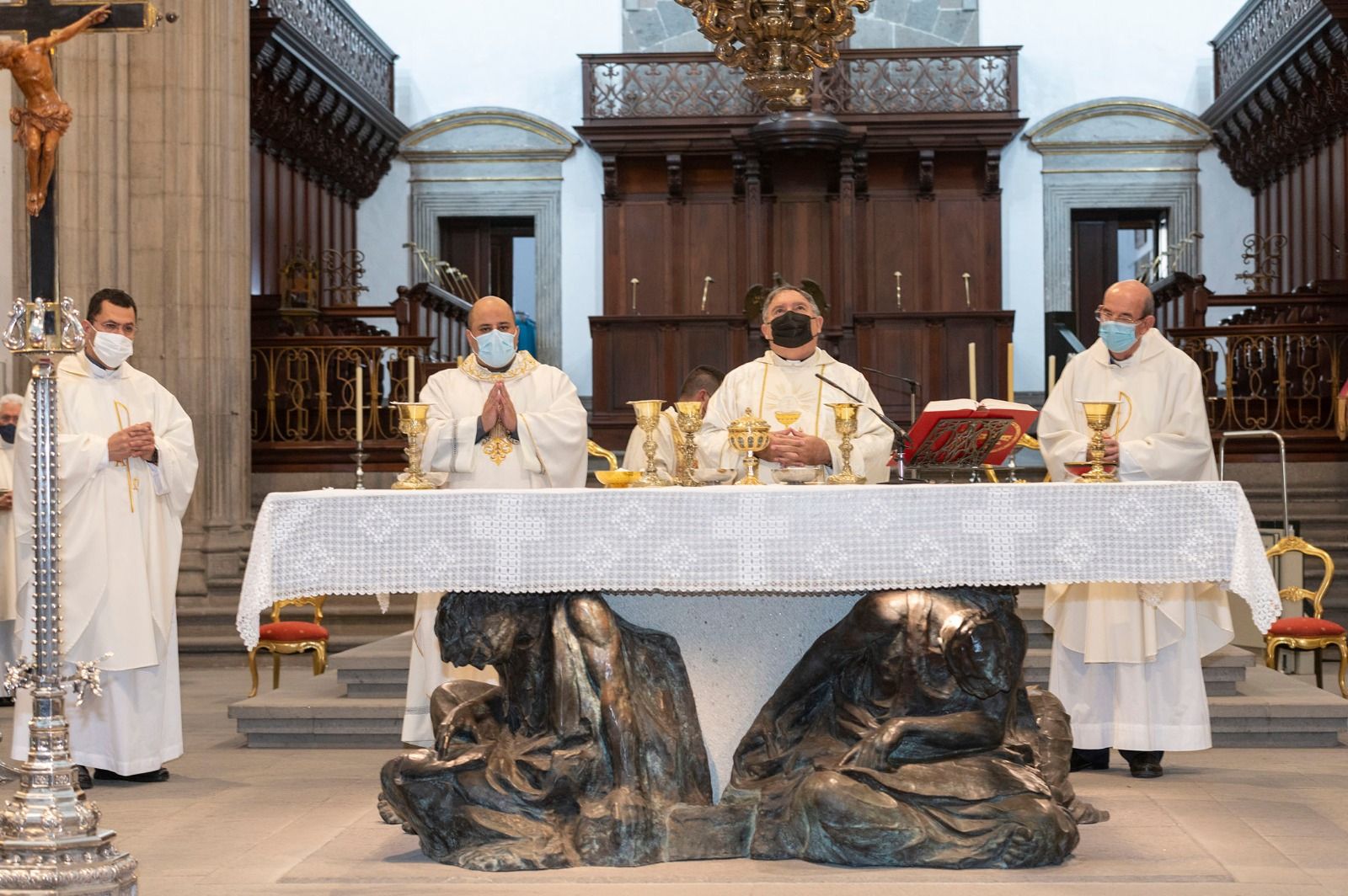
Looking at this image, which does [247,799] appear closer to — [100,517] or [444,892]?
[100,517]

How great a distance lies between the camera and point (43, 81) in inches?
177

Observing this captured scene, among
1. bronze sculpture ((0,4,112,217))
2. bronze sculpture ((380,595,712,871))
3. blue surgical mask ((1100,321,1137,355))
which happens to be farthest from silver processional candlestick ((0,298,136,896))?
blue surgical mask ((1100,321,1137,355))

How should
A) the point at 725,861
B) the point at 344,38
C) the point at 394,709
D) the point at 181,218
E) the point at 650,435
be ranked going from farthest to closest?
the point at 344,38
the point at 181,218
the point at 394,709
the point at 650,435
the point at 725,861

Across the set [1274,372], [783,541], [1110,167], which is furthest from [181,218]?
[1110,167]

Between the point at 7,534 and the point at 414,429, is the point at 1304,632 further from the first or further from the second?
the point at 7,534

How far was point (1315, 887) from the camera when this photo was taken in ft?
14.9

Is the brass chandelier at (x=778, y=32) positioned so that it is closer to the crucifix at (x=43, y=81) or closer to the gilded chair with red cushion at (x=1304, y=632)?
the crucifix at (x=43, y=81)

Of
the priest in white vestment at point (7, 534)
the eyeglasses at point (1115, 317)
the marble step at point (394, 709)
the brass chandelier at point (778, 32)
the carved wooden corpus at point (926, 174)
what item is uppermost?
the carved wooden corpus at point (926, 174)

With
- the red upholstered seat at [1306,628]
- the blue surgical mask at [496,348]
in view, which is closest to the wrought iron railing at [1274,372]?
the red upholstered seat at [1306,628]

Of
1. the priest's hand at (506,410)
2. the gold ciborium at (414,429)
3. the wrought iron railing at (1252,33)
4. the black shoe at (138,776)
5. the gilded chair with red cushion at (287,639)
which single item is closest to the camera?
the gold ciborium at (414,429)

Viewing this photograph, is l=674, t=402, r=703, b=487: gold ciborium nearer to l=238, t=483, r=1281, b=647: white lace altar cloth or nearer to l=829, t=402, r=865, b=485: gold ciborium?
l=829, t=402, r=865, b=485: gold ciborium

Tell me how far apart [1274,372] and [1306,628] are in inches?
243

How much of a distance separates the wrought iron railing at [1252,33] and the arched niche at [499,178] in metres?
6.82

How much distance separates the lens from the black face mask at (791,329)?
6055mm
